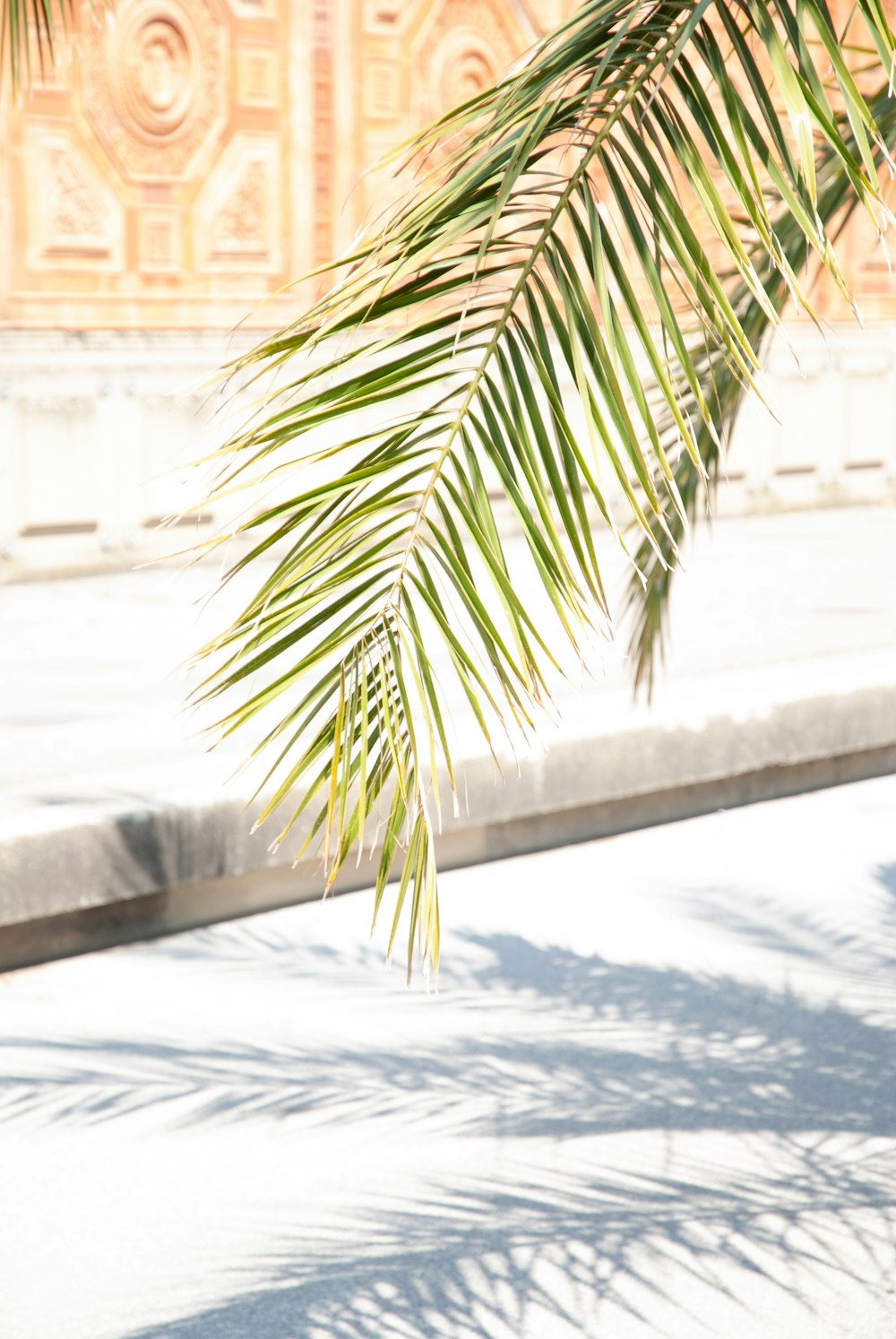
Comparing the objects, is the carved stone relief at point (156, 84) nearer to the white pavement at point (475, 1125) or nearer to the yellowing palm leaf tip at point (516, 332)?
the white pavement at point (475, 1125)

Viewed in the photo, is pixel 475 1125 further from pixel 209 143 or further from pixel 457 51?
pixel 457 51

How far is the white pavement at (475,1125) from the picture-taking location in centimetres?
231

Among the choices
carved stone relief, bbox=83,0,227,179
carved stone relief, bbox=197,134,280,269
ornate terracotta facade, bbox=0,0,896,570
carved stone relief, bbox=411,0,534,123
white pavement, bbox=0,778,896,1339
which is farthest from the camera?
carved stone relief, bbox=411,0,534,123

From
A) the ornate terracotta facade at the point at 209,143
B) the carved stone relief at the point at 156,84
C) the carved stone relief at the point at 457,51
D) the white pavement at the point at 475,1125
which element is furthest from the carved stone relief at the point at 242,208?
the white pavement at the point at 475,1125

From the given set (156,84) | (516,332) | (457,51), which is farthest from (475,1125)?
(457,51)

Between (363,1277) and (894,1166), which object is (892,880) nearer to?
(894,1166)

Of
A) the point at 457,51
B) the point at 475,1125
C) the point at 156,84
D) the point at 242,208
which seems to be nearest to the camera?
the point at 475,1125

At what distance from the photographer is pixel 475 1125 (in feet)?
9.41

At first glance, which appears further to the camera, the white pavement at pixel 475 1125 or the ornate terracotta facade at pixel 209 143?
the ornate terracotta facade at pixel 209 143

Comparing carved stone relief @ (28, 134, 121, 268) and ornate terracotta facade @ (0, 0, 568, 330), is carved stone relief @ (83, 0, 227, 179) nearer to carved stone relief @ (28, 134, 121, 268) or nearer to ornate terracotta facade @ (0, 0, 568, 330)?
ornate terracotta facade @ (0, 0, 568, 330)

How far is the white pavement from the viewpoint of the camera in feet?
7.59

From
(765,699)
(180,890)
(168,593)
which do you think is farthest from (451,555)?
(168,593)

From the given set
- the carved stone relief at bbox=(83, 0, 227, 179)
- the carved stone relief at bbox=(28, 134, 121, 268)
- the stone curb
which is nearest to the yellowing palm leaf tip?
the stone curb

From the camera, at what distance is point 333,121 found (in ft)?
27.9
